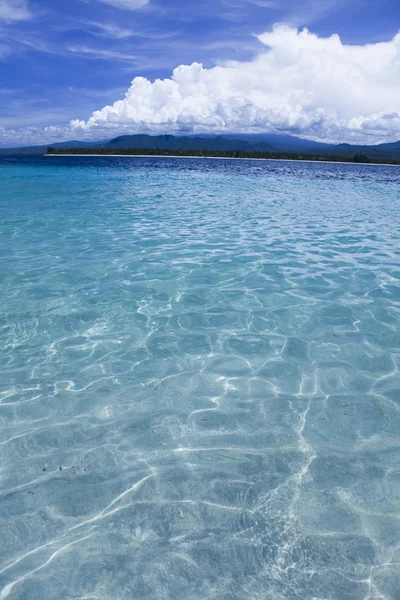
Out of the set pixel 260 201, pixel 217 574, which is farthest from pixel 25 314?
pixel 260 201

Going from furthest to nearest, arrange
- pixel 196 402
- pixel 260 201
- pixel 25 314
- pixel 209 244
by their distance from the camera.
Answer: pixel 260 201 → pixel 209 244 → pixel 25 314 → pixel 196 402

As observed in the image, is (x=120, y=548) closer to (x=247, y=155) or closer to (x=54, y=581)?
(x=54, y=581)

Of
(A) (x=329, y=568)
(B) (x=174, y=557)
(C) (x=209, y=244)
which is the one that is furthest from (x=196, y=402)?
(C) (x=209, y=244)

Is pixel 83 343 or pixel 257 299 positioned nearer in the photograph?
pixel 83 343

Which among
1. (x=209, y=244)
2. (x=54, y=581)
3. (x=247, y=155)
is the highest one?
(x=247, y=155)

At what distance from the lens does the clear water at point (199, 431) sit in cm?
321

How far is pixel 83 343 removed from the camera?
6805mm

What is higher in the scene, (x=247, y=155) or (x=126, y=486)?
(x=247, y=155)

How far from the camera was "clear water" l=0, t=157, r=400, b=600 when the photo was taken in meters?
3.21

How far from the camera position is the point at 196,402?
5.34 m

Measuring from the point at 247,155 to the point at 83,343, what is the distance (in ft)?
465

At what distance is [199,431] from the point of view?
15.7 feet

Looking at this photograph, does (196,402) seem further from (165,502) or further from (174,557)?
(174,557)

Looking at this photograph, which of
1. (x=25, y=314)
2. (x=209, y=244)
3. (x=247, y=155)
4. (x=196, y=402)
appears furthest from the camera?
(x=247, y=155)
